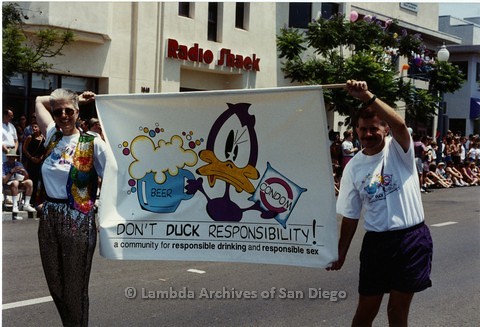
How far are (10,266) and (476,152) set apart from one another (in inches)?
943

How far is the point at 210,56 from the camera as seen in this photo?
78.2 feet

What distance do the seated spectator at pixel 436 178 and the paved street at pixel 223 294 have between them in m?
14.7

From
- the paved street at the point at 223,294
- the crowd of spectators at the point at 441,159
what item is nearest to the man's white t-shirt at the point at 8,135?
the paved street at the point at 223,294

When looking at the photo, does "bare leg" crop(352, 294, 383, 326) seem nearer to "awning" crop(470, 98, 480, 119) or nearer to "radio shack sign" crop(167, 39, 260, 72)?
"radio shack sign" crop(167, 39, 260, 72)

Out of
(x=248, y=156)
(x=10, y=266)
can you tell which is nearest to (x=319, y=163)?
(x=248, y=156)

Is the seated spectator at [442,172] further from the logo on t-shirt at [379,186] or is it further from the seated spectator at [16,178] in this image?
the logo on t-shirt at [379,186]

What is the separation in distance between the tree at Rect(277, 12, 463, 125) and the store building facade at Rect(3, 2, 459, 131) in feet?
5.52

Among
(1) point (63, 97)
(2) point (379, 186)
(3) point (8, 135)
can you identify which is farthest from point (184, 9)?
(2) point (379, 186)

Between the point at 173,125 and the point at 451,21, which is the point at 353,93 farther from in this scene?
the point at 451,21

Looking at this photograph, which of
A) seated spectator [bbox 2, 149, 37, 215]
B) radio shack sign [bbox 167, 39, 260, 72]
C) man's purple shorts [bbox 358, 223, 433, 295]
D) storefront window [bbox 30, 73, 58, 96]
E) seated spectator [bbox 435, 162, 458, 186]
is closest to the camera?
man's purple shorts [bbox 358, 223, 433, 295]

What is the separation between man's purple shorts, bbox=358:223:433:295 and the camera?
4.36 meters

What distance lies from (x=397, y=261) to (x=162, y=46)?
18836mm

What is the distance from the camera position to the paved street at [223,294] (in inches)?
250

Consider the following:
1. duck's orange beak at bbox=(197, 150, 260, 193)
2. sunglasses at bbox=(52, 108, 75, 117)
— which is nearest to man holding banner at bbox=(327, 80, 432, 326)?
duck's orange beak at bbox=(197, 150, 260, 193)
